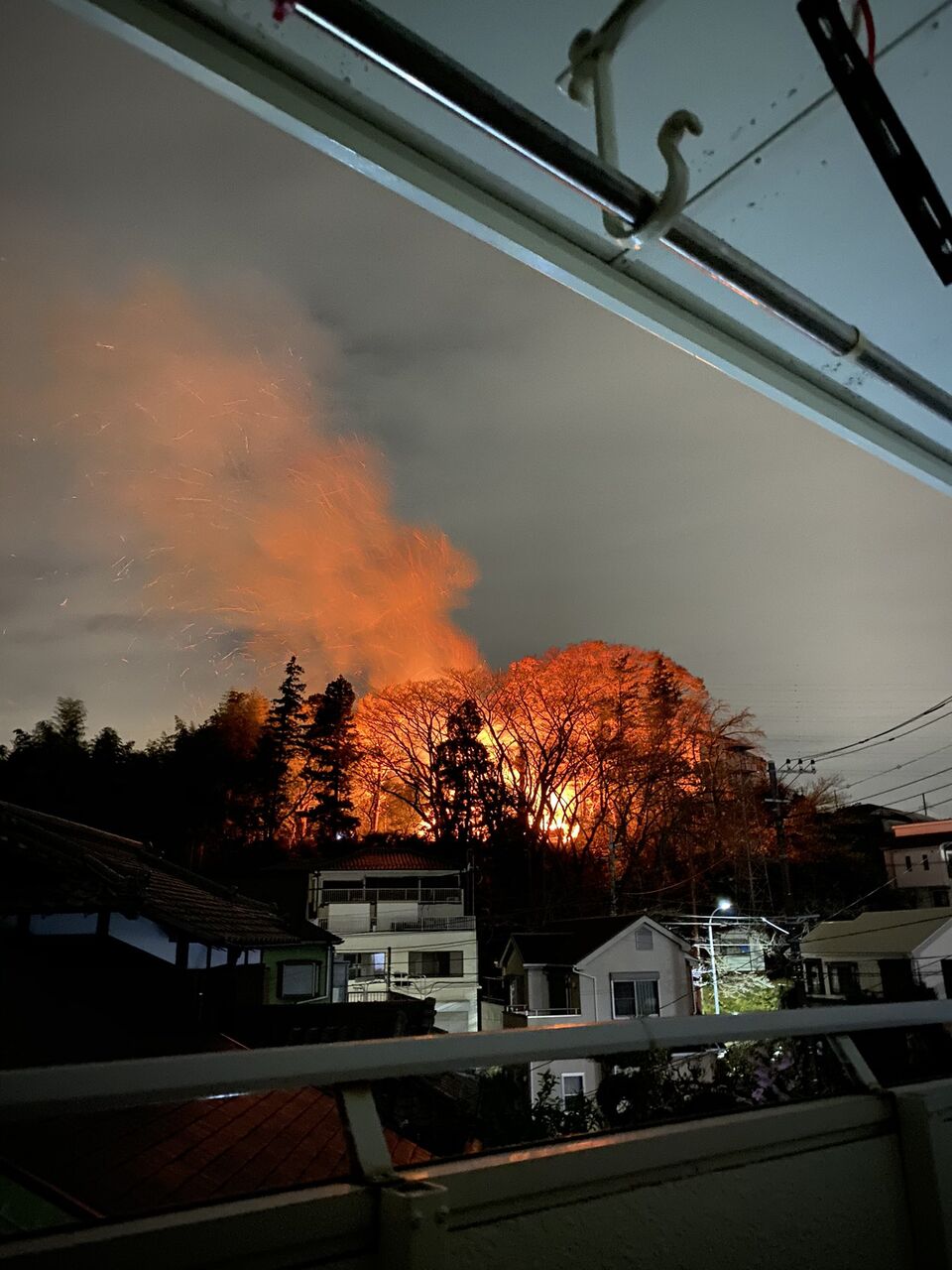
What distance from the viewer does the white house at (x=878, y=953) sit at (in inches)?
682

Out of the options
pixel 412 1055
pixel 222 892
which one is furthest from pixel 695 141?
pixel 222 892

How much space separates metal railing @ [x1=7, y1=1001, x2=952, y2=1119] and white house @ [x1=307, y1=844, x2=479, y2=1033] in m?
19.6

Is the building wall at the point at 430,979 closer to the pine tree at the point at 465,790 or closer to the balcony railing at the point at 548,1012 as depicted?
the balcony railing at the point at 548,1012

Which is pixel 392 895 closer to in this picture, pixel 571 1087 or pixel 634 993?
pixel 634 993

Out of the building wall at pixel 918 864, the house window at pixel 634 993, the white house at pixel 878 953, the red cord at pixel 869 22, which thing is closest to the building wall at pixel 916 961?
the white house at pixel 878 953

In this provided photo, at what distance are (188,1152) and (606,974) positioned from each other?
56.7ft

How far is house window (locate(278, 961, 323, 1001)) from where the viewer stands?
14.6 metres

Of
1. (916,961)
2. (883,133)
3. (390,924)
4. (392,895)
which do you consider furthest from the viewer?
(392,895)

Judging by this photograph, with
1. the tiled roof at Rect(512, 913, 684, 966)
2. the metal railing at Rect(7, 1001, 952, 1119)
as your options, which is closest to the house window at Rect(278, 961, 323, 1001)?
the tiled roof at Rect(512, 913, 684, 966)

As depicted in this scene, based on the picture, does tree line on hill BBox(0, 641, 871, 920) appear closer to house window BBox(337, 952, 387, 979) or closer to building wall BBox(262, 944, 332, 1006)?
house window BBox(337, 952, 387, 979)

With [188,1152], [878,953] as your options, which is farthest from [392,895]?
[188,1152]

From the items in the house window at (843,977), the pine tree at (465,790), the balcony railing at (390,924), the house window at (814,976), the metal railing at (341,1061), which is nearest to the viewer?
the metal railing at (341,1061)

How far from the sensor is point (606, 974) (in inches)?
664

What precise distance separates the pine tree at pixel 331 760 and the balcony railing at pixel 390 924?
9705 millimetres
